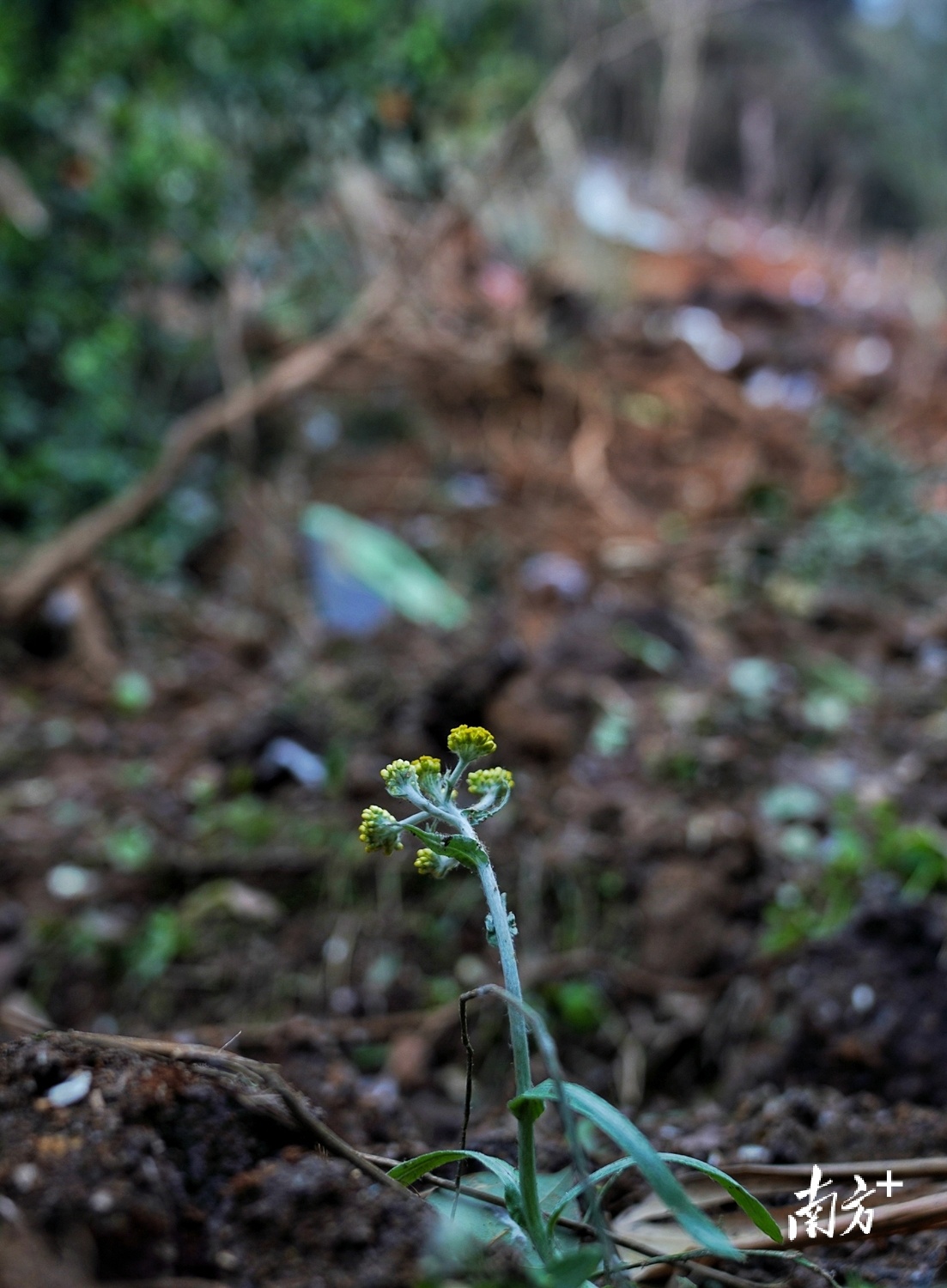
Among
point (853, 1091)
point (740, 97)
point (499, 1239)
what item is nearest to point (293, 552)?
point (853, 1091)

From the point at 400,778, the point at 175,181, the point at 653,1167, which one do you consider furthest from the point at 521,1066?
the point at 175,181

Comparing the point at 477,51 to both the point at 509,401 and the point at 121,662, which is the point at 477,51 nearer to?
the point at 509,401

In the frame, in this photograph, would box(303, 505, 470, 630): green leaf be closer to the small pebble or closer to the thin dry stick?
the small pebble

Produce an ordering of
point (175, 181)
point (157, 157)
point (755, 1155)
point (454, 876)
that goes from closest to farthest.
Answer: point (755, 1155), point (454, 876), point (157, 157), point (175, 181)

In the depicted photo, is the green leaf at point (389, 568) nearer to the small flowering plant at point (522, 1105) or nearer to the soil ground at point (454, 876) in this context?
the soil ground at point (454, 876)

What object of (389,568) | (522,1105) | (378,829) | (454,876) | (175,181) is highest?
(175,181)

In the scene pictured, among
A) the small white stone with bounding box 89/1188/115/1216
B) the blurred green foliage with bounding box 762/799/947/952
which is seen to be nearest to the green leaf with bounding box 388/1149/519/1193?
the small white stone with bounding box 89/1188/115/1216

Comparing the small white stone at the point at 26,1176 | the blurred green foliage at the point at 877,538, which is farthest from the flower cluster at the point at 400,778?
the blurred green foliage at the point at 877,538

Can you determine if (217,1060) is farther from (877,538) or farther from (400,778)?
(877,538)
